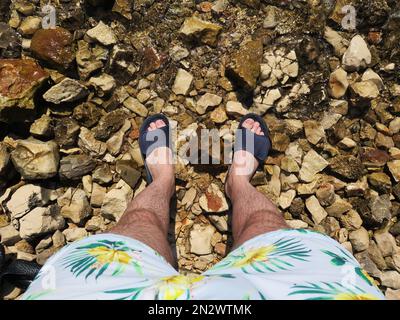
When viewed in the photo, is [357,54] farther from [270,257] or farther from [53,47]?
[53,47]

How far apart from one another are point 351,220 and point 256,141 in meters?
Answer: 0.79

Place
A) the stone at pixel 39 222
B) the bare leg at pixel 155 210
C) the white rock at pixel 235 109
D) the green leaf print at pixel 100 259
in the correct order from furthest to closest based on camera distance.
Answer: the white rock at pixel 235 109 < the stone at pixel 39 222 < the bare leg at pixel 155 210 < the green leaf print at pixel 100 259

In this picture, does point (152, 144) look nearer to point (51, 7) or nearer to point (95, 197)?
point (95, 197)

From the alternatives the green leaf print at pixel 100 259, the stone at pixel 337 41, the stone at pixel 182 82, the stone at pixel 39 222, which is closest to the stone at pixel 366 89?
the stone at pixel 337 41

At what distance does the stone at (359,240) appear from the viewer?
2225 mm

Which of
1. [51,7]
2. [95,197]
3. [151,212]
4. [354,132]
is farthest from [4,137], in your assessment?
[354,132]

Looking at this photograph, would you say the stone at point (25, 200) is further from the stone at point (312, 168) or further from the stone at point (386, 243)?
the stone at point (386, 243)

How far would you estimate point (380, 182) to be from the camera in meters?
2.27

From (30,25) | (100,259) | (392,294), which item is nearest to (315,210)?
(392,294)

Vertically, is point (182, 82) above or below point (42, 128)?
above

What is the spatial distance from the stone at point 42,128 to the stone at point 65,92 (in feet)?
0.42

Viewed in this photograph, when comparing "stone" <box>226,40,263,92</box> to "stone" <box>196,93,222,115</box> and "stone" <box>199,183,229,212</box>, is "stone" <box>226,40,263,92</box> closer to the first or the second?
"stone" <box>196,93,222,115</box>

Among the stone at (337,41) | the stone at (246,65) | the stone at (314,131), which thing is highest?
the stone at (337,41)

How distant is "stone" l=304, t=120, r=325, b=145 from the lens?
2.33m
